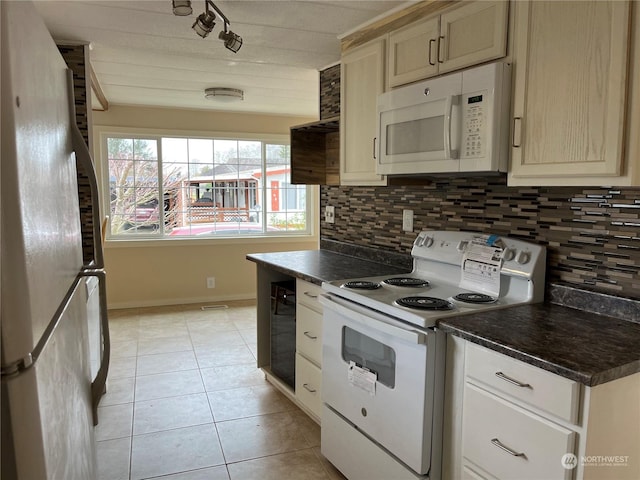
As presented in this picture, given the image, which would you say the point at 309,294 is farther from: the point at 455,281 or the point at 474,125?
the point at 474,125

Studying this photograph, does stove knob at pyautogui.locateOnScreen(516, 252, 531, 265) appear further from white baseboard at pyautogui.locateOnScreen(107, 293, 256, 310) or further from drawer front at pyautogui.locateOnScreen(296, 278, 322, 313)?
white baseboard at pyautogui.locateOnScreen(107, 293, 256, 310)

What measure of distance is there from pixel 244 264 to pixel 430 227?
3344 millimetres

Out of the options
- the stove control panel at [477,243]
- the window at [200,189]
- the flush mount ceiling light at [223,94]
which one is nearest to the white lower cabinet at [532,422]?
the stove control panel at [477,243]

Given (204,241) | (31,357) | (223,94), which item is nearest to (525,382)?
(31,357)

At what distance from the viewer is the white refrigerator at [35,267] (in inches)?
26.3

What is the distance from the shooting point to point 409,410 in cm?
166

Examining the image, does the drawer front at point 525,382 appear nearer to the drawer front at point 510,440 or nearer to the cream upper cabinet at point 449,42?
the drawer front at point 510,440

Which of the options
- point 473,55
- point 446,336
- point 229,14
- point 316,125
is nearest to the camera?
point 446,336

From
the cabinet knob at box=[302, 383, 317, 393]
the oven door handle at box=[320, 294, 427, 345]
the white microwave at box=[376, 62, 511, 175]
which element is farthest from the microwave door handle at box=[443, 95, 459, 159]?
the cabinet knob at box=[302, 383, 317, 393]

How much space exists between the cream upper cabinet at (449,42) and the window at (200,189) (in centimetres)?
309

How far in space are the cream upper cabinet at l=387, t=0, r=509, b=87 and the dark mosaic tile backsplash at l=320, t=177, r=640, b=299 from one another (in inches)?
21.9

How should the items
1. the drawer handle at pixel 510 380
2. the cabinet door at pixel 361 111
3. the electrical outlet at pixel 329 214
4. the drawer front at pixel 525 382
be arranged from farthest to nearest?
the electrical outlet at pixel 329 214 → the cabinet door at pixel 361 111 → the drawer handle at pixel 510 380 → the drawer front at pixel 525 382

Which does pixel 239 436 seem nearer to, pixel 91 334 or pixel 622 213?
pixel 91 334

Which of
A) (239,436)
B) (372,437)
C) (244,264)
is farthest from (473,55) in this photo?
(244,264)
